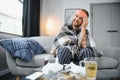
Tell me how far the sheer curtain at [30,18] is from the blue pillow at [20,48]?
132 centimetres

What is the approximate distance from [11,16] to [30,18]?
0.55 metres

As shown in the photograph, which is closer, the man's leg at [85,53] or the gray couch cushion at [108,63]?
the man's leg at [85,53]

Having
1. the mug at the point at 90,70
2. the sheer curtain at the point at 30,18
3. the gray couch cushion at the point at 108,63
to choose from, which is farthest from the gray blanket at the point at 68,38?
the sheer curtain at the point at 30,18

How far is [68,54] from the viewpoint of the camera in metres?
1.73

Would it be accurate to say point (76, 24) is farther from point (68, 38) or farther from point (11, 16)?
point (11, 16)

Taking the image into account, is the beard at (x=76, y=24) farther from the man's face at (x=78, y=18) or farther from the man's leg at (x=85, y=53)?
the man's leg at (x=85, y=53)

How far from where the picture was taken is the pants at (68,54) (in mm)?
1679

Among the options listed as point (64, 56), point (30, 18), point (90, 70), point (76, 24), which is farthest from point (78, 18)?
point (30, 18)

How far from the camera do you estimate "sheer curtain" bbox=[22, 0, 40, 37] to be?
3.69 meters

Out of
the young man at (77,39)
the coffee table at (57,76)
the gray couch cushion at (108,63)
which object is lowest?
the gray couch cushion at (108,63)

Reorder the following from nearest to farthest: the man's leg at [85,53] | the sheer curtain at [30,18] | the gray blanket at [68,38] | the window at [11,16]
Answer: the man's leg at [85,53] < the gray blanket at [68,38] < the window at [11,16] < the sheer curtain at [30,18]

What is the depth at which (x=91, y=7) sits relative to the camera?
14.3ft

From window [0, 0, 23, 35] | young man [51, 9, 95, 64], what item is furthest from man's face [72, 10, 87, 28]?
window [0, 0, 23, 35]

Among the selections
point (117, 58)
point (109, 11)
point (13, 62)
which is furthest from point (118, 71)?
point (109, 11)
